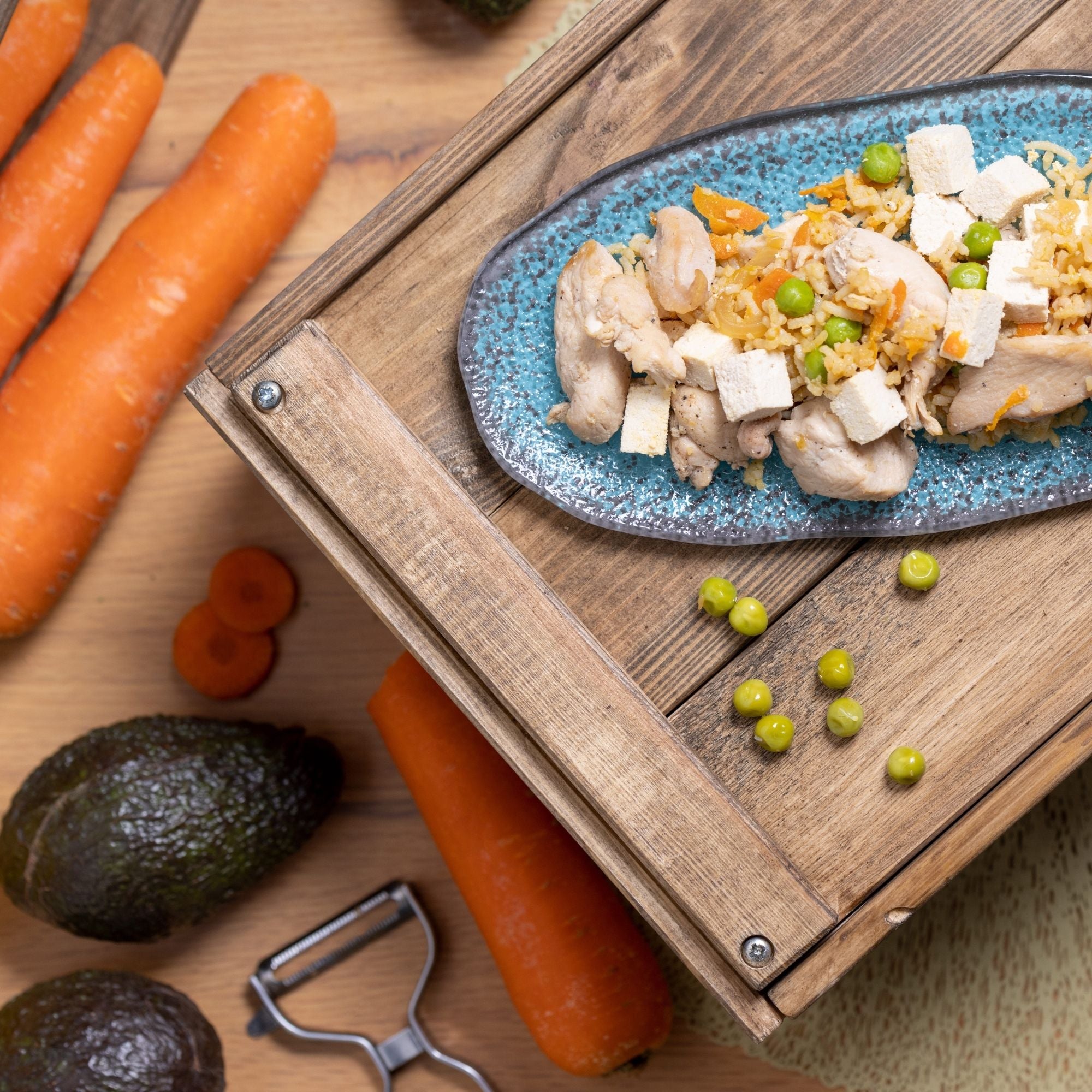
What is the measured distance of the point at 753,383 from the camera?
1888 millimetres

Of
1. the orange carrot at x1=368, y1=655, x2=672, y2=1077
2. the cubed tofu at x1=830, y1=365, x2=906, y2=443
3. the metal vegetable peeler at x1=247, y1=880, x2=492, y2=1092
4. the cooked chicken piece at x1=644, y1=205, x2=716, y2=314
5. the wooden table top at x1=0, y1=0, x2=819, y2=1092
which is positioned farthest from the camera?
the wooden table top at x1=0, y1=0, x2=819, y2=1092

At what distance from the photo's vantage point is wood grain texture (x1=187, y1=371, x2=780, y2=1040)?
205cm

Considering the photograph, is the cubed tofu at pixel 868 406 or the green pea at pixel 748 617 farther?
the green pea at pixel 748 617

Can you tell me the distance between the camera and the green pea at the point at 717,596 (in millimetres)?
2094

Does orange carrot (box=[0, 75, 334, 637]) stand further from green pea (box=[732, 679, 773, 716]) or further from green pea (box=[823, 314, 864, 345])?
green pea (box=[732, 679, 773, 716])

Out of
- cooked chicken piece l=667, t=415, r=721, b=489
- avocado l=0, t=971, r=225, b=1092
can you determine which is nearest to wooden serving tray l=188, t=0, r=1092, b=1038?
cooked chicken piece l=667, t=415, r=721, b=489

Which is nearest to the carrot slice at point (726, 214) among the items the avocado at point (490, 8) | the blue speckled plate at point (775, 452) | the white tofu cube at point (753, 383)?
the blue speckled plate at point (775, 452)

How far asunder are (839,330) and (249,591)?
5.36ft

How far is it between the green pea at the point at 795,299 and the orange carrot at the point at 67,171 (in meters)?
1.89

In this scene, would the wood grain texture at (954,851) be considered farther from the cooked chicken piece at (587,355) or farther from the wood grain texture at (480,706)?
the cooked chicken piece at (587,355)

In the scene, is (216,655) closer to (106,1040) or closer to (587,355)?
(106,1040)

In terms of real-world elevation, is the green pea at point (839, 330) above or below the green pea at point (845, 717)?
above

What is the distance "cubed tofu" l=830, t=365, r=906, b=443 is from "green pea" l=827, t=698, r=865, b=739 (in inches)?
21.5

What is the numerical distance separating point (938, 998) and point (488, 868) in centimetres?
121
